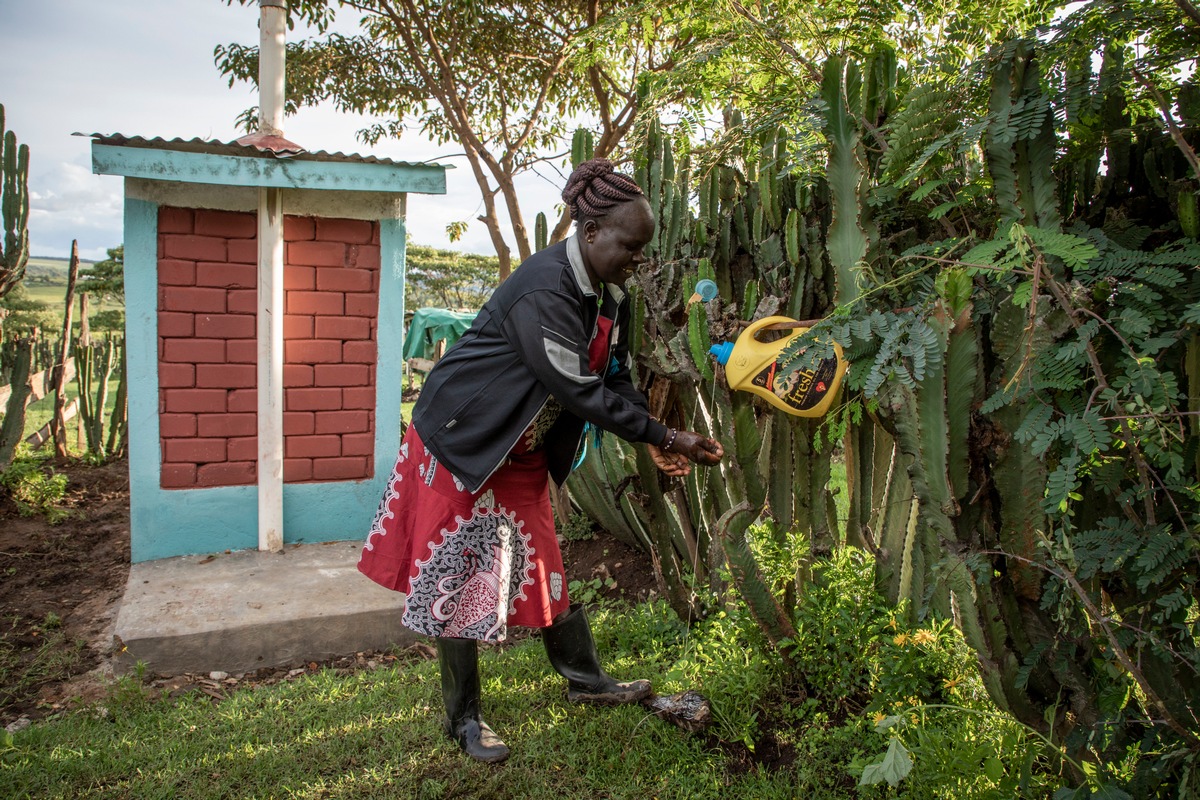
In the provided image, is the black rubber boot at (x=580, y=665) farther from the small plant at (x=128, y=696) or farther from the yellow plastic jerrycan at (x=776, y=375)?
the small plant at (x=128, y=696)

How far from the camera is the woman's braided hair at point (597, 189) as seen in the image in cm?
247

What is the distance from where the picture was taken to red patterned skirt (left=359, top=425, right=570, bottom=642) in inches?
107

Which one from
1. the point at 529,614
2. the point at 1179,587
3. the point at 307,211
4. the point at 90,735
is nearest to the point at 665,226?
the point at 529,614

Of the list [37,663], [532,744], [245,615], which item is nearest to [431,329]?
[245,615]

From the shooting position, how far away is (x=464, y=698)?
9.32ft

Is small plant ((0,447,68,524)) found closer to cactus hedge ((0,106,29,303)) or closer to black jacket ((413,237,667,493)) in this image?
cactus hedge ((0,106,29,303))

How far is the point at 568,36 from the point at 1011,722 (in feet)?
27.6

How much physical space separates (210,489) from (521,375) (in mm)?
2706

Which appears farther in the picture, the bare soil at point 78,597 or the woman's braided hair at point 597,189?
the bare soil at point 78,597

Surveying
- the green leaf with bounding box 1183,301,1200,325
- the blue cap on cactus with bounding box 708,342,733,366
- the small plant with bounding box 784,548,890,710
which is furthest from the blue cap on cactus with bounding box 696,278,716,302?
the green leaf with bounding box 1183,301,1200,325

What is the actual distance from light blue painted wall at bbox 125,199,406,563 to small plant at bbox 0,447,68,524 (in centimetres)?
175

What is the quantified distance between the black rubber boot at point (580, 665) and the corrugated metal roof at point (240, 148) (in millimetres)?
2559

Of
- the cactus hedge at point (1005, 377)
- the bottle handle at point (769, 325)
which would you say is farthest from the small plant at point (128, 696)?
the bottle handle at point (769, 325)

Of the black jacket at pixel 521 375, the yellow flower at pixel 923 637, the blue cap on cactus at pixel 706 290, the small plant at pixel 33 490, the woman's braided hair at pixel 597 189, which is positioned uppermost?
the woman's braided hair at pixel 597 189
